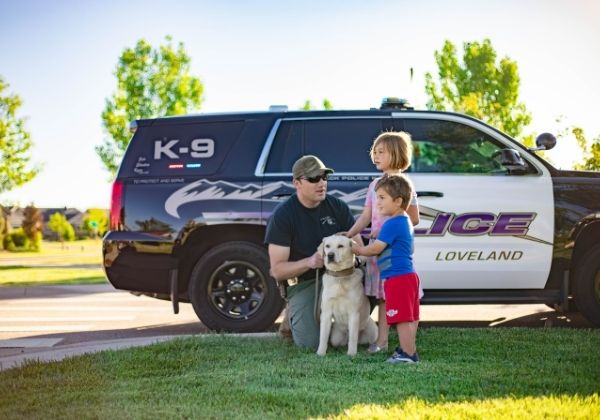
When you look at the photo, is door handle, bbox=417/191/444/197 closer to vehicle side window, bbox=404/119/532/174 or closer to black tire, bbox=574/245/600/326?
vehicle side window, bbox=404/119/532/174

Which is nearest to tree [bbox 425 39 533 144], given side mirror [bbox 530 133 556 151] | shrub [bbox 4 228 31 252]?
side mirror [bbox 530 133 556 151]

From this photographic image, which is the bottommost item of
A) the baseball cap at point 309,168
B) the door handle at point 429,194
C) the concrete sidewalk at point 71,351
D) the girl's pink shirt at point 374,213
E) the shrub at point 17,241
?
the shrub at point 17,241

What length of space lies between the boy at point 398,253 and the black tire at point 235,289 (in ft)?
7.00

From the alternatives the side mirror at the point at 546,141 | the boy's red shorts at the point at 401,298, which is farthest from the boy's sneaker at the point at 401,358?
the side mirror at the point at 546,141

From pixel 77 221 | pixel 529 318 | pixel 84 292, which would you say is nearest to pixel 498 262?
pixel 529 318

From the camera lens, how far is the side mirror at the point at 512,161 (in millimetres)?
7125

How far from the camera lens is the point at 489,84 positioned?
28.0 m

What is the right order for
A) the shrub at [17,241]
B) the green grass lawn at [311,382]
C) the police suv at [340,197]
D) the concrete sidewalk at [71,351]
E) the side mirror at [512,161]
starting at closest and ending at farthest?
the green grass lawn at [311,382]
the concrete sidewalk at [71,351]
the side mirror at [512,161]
the police suv at [340,197]
the shrub at [17,241]

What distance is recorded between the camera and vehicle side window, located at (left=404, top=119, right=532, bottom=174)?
7520 millimetres

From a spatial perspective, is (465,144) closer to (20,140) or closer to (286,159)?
(286,159)

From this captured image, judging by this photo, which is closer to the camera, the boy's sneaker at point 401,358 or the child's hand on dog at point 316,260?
the boy's sneaker at point 401,358

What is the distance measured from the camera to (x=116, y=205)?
758cm

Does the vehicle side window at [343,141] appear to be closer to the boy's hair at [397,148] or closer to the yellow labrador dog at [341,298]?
the boy's hair at [397,148]

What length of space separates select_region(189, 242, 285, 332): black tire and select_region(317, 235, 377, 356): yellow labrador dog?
62.0 inches
